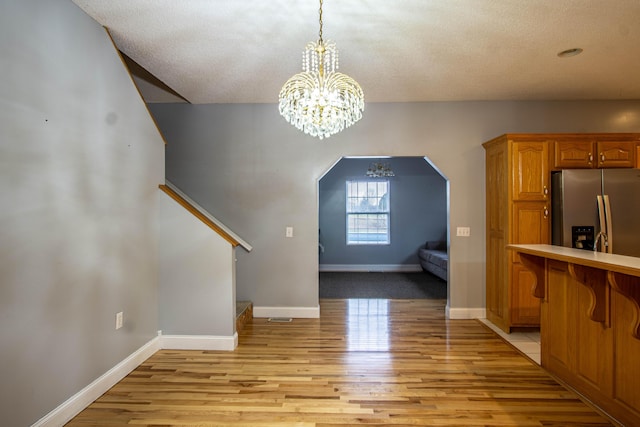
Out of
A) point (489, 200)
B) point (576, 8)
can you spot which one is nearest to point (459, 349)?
point (489, 200)

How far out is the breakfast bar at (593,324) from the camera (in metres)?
1.84

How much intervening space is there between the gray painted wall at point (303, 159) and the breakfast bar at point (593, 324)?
1.51 metres

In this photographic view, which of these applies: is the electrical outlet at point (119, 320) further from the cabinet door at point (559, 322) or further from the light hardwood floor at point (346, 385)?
the cabinet door at point (559, 322)

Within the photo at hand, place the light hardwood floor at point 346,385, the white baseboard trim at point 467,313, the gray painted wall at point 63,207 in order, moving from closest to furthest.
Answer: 1. the gray painted wall at point 63,207
2. the light hardwood floor at point 346,385
3. the white baseboard trim at point 467,313

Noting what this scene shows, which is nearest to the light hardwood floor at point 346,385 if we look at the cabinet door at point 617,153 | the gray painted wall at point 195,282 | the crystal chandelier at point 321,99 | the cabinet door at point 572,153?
the gray painted wall at point 195,282

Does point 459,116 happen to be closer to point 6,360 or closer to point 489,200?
point 489,200

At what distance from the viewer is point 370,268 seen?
7.86 metres

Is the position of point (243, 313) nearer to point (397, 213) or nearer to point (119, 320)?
point (119, 320)

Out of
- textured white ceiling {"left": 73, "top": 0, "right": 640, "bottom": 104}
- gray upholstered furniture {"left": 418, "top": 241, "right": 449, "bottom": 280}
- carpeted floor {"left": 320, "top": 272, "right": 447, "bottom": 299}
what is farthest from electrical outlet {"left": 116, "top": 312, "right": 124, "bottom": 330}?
gray upholstered furniture {"left": 418, "top": 241, "right": 449, "bottom": 280}

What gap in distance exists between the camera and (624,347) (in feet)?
6.43

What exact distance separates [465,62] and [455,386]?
2.82 metres

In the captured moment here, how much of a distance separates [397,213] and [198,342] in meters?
5.82

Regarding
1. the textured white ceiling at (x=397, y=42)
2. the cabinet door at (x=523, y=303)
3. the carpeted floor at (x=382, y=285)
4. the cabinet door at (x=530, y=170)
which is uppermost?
the textured white ceiling at (x=397, y=42)

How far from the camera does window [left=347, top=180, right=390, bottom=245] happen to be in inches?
315
